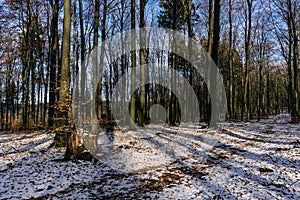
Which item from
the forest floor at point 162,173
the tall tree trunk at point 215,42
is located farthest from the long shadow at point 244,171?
the tall tree trunk at point 215,42

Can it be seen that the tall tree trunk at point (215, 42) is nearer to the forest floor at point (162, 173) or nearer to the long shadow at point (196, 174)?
the forest floor at point (162, 173)

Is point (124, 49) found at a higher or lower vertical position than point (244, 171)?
higher

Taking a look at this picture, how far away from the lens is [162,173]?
6.64m

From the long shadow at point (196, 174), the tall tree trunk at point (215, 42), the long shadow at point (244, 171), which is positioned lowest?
the long shadow at point (196, 174)

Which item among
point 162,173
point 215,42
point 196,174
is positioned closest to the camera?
point 196,174

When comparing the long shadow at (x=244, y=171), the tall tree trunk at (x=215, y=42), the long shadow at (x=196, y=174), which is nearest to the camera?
the long shadow at (x=196, y=174)

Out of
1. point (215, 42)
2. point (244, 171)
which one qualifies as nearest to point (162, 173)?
point (244, 171)

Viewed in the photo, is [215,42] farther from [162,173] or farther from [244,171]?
[162,173]

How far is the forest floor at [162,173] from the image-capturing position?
206 inches

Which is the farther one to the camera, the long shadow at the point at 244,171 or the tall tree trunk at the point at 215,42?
the tall tree trunk at the point at 215,42

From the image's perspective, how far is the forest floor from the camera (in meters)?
5.23

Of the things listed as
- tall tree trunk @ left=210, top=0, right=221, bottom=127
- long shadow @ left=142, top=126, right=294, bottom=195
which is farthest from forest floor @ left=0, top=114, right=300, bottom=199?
tall tree trunk @ left=210, top=0, right=221, bottom=127

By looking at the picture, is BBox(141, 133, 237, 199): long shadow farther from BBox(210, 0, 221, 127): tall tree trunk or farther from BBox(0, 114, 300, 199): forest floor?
BBox(210, 0, 221, 127): tall tree trunk

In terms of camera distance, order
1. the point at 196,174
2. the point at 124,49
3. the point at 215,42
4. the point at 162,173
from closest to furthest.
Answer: the point at 196,174 → the point at 162,173 → the point at 215,42 → the point at 124,49
